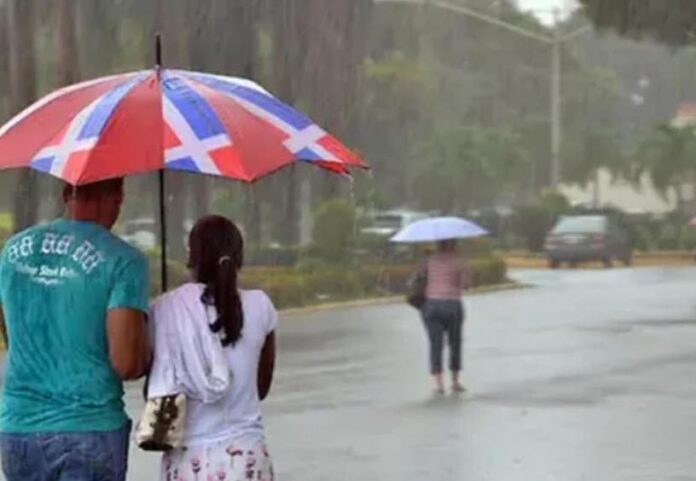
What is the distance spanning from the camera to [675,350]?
18.2 m

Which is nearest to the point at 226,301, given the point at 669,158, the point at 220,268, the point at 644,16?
the point at 220,268

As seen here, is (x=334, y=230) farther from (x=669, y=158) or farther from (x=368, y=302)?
(x=669, y=158)

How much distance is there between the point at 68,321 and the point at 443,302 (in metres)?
9.56

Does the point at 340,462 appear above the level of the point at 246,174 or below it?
below

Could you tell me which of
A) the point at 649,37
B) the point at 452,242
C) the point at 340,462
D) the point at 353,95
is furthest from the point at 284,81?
the point at 340,462

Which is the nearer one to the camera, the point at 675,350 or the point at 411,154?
the point at 675,350

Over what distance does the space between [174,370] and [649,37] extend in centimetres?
2302

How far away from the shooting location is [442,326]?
45.5ft

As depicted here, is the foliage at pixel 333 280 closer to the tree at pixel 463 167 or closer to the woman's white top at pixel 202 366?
the tree at pixel 463 167

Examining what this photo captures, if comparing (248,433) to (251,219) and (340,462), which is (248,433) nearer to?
(340,462)

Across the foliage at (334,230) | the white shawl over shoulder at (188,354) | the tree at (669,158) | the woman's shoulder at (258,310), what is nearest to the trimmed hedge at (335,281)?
the foliage at (334,230)

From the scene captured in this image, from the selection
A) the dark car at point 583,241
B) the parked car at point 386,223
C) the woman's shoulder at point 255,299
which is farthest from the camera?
the dark car at point 583,241

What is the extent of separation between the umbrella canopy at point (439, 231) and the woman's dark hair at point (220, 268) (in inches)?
367

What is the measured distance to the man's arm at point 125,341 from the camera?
4.27m
